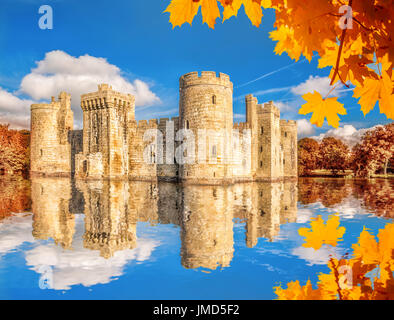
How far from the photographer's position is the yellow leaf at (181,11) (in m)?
1.47

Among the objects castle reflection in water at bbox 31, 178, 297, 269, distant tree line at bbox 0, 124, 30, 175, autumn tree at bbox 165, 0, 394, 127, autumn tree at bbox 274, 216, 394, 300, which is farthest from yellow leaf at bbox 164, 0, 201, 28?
distant tree line at bbox 0, 124, 30, 175

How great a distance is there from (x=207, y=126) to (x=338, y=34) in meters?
18.0

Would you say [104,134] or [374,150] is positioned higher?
[104,134]

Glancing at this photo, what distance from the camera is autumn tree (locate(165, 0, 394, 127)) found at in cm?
132

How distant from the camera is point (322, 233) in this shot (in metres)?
6.72

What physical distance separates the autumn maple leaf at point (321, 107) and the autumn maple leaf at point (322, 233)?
3.92 metres

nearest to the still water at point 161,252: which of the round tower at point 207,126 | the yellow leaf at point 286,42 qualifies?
the yellow leaf at point 286,42

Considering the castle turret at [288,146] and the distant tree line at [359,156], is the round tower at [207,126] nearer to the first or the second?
the castle turret at [288,146]

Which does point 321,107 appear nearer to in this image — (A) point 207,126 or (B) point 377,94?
(B) point 377,94

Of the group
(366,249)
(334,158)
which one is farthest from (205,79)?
(334,158)

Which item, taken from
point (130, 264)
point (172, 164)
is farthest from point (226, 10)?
point (172, 164)

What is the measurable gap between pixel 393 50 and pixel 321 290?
2.30 metres

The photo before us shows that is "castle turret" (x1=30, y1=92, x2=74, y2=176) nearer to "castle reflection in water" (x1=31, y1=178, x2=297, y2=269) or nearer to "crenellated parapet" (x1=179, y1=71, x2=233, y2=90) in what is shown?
"crenellated parapet" (x1=179, y1=71, x2=233, y2=90)

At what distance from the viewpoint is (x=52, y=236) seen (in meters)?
6.07
